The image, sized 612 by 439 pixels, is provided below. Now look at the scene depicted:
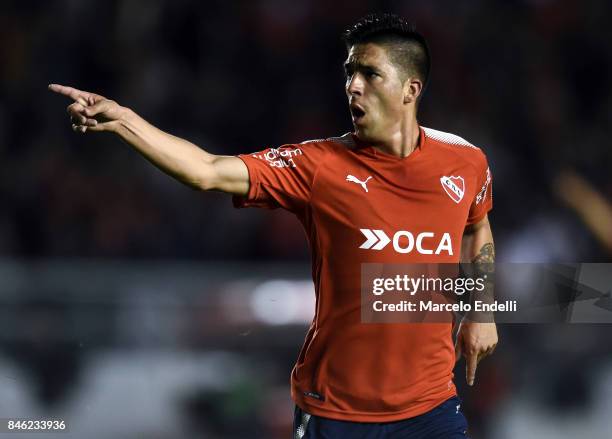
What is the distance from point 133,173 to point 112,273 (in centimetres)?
248

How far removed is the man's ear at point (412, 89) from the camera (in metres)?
4.27

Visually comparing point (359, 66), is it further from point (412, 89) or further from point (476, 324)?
point (476, 324)

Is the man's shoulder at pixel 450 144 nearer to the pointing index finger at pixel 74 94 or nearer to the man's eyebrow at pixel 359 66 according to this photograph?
the man's eyebrow at pixel 359 66

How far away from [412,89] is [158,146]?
45.5 inches

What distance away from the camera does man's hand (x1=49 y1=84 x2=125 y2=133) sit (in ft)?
11.5

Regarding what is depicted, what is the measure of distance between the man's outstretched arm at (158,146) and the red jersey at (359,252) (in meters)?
0.10

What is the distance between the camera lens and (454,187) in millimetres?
4285

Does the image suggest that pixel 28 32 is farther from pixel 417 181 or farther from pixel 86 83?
pixel 417 181

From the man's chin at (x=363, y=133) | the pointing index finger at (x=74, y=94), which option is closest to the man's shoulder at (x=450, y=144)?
the man's chin at (x=363, y=133)

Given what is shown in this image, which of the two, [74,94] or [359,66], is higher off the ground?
[359,66]

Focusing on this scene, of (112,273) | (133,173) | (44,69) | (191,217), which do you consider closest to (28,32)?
(44,69)

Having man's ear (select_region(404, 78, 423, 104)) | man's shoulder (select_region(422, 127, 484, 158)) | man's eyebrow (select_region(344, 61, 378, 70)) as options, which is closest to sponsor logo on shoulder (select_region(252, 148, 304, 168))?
man's eyebrow (select_region(344, 61, 378, 70))

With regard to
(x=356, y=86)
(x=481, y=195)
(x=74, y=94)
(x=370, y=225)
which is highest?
(x=356, y=86)

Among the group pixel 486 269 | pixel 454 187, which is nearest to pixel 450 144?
pixel 454 187
